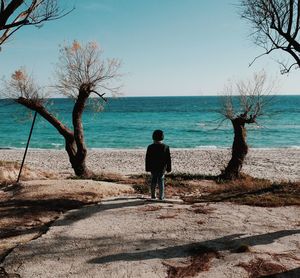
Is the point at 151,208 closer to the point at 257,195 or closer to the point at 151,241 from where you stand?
the point at 151,241

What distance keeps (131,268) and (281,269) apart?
6.89 feet

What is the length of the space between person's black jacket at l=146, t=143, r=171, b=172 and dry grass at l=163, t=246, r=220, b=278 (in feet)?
11.2

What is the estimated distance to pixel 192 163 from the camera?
2839cm

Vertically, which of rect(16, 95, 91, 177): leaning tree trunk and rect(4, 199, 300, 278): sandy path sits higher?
rect(16, 95, 91, 177): leaning tree trunk

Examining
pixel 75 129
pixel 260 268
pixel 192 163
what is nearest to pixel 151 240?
pixel 260 268

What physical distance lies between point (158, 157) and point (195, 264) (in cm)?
404

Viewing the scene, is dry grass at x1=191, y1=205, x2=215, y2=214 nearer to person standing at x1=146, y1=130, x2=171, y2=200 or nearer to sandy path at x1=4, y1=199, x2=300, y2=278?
sandy path at x1=4, y1=199, x2=300, y2=278

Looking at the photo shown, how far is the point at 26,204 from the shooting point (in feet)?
31.5

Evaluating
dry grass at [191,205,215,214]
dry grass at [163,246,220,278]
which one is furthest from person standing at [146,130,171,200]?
dry grass at [163,246,220,278]

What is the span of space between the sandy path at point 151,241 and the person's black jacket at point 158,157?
37.4 inches

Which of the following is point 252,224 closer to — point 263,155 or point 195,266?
point 195,266

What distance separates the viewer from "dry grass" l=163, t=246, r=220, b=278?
5535mm

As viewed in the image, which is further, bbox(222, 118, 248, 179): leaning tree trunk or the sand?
bbox(222, 118, 248, 179): leaning tree trunk

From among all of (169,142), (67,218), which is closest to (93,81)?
(67,218)
